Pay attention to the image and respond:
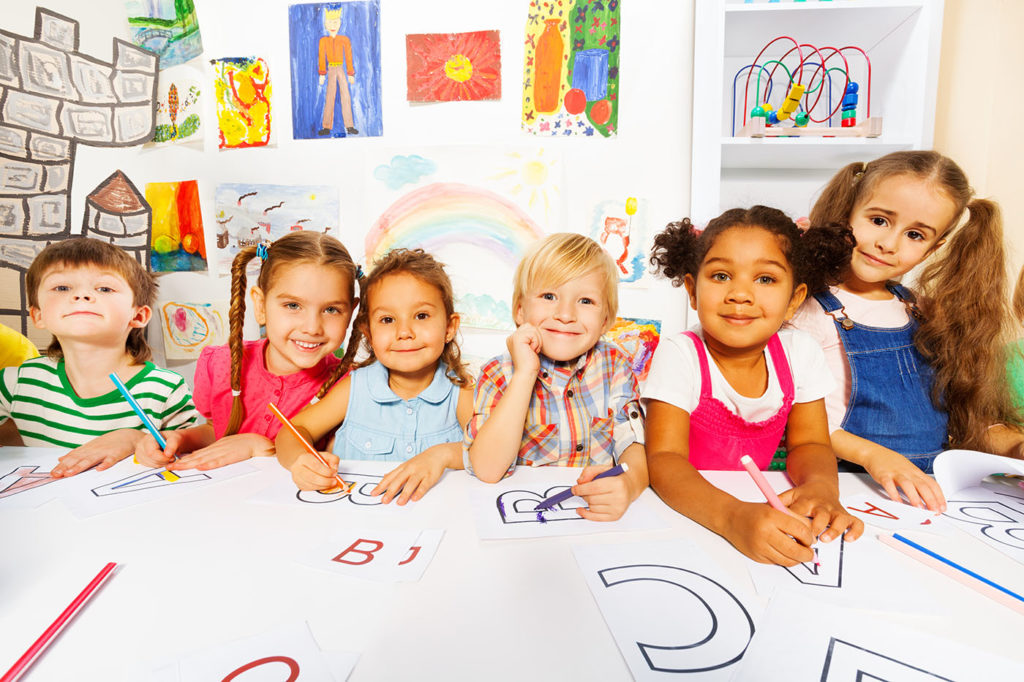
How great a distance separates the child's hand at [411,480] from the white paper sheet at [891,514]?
46 centimetres

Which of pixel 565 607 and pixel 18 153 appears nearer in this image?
pixel 565 607

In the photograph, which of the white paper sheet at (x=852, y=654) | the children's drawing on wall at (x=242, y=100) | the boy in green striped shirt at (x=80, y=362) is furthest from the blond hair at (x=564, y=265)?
the children's drawing on wall at (x=242, y=100)

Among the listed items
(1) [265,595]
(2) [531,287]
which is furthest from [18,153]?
(1) [265,595]

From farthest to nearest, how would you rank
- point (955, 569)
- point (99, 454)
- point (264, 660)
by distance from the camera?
point (99, 454), point (955, 569), point (264, 660)

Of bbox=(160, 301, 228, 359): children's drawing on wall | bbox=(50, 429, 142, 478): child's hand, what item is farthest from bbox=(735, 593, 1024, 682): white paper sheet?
bbox=(160, 301, 228, 359): children's drawing on wall

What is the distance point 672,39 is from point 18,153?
5.74 feet

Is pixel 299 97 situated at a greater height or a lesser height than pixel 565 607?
greater

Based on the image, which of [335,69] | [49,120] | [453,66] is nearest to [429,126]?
[453,66]

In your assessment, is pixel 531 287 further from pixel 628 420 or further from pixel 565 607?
Result: pixel 565 607

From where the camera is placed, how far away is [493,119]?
4.51 feet

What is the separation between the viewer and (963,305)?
2.84ft

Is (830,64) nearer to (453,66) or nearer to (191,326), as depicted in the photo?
(453,66)

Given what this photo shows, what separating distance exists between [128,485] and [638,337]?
1.18 m

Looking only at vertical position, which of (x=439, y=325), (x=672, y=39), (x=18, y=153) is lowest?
(x=439, y=325)
